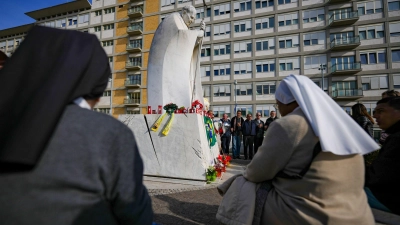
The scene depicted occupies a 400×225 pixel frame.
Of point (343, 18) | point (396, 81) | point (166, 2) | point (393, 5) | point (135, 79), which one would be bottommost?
point (396, 81)

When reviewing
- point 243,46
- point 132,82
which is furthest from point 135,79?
point 243,46

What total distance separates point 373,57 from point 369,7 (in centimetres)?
571

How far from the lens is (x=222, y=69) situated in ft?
101

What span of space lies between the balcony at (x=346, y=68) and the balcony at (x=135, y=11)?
91.9 feet

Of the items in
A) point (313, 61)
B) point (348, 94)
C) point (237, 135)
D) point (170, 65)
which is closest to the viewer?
point (170, 65)

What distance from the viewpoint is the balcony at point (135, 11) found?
34.2 metres

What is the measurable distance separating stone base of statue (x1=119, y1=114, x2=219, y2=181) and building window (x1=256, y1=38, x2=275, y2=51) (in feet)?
88.5

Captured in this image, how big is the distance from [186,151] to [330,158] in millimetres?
3430

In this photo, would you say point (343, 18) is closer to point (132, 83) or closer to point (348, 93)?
point (348, 93)

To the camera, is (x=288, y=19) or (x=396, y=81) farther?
(x=288, y=19)

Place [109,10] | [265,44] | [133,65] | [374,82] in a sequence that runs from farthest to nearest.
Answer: [109,10] < [133,65] < [265,44] < [374,82]

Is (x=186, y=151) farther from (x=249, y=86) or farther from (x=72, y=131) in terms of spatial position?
(x=249, y=86)

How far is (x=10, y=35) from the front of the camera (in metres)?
43.8

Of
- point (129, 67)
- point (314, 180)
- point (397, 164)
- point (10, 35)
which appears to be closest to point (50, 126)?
point (314, 180)
